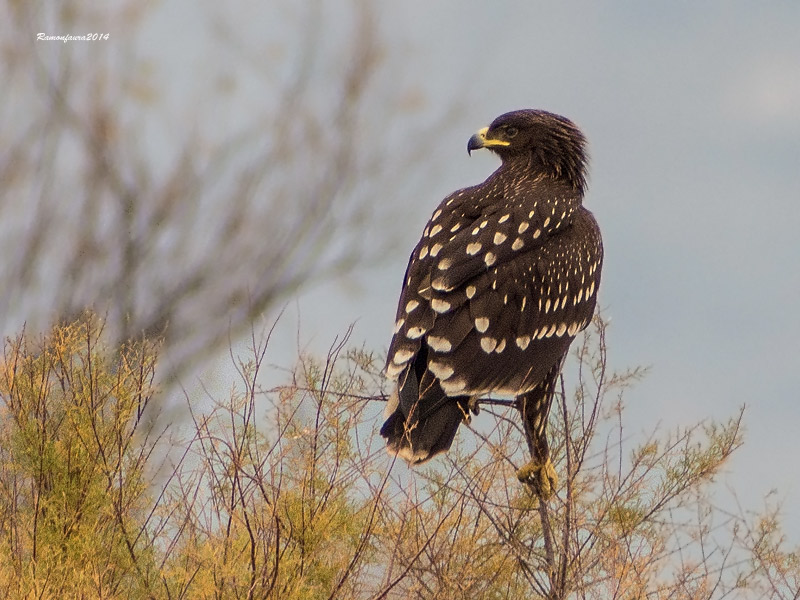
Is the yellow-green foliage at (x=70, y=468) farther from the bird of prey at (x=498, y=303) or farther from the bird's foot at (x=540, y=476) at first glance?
the bird's foot at (x=540, y=476)

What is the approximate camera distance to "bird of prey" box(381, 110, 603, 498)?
4.83 metres

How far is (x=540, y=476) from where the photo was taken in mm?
5500

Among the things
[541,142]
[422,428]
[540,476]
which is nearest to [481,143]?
[541,142]

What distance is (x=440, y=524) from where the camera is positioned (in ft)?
15.1

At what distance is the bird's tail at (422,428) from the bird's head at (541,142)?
181 cm

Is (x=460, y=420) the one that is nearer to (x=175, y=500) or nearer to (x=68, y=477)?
(x=175, y=500)

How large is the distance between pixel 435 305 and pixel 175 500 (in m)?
1.37

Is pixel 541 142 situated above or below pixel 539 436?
above

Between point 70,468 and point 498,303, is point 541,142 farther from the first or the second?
point 70,468

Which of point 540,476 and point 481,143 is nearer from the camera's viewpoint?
point 540,476

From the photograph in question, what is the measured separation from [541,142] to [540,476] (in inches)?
69.7

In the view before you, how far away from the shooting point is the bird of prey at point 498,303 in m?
4.83

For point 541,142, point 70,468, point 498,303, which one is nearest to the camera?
point 498,303

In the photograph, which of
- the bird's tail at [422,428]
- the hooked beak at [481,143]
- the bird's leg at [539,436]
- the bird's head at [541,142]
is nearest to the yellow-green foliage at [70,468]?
the bird's tail at [422,428]
